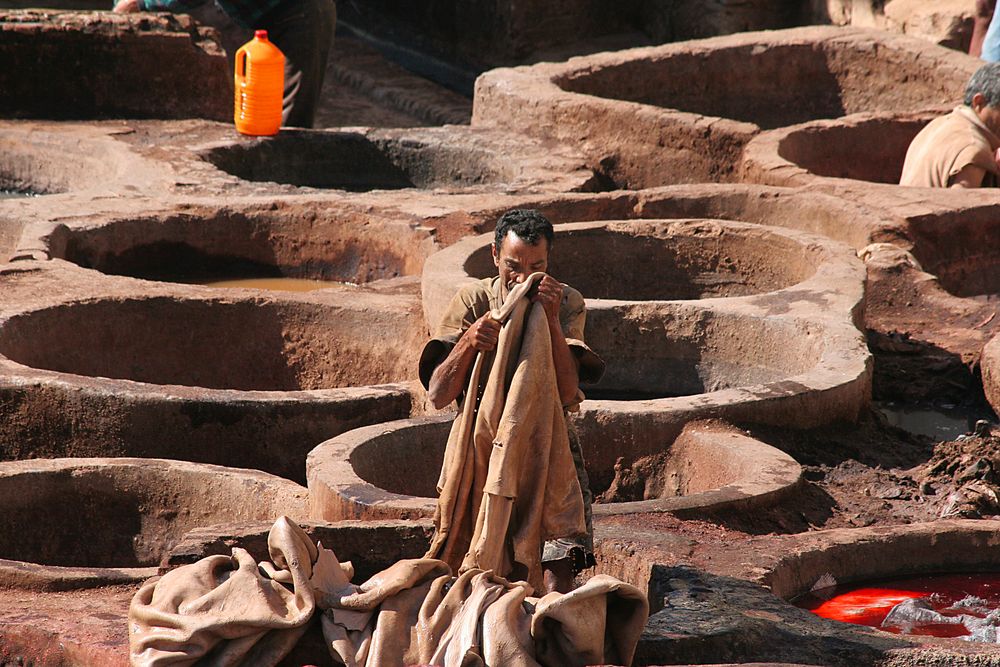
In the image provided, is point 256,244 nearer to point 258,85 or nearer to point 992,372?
point 258,85

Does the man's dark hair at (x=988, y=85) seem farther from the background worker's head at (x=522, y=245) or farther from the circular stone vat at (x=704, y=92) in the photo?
the background worker's head at (x=522, y=245)

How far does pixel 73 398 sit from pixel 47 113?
618 centimetres

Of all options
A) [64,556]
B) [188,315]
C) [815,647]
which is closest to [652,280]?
[188,315]

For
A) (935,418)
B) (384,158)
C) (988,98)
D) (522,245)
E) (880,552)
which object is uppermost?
(522,245)

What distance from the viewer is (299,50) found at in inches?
494

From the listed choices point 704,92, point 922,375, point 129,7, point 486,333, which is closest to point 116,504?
point 486,333

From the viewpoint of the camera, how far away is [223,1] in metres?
12.4

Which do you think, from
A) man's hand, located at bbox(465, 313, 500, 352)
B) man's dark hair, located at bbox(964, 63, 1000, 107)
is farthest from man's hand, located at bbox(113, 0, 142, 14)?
man's hand, located at bbox(465, 313, 500, 352)

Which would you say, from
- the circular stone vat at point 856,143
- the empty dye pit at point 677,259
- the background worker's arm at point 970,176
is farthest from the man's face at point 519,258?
the circular stone vat at point 856,143

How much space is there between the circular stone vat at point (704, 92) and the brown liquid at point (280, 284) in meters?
2.39

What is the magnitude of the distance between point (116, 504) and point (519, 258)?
2.50 m

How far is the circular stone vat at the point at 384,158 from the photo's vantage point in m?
11.6

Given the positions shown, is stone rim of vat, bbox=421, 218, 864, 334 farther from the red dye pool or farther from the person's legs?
the person's legs

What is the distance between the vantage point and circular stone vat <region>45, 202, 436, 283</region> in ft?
32.2
